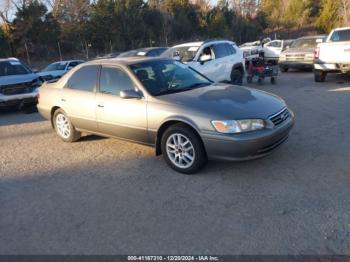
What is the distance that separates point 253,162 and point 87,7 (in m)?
34.4

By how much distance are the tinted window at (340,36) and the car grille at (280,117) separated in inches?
322

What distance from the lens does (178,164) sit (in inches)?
198

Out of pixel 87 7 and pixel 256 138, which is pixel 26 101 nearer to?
pixel 256 138

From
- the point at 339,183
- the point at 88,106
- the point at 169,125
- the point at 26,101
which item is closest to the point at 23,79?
the point at 26,101

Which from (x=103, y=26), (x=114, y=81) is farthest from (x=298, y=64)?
(x=103, y=26)

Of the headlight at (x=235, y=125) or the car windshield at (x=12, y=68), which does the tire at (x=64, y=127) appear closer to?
the headlight at (x=235, y=125)

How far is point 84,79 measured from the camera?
20.9ft

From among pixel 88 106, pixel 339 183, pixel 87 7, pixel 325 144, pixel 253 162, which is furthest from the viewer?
pixel 87 7

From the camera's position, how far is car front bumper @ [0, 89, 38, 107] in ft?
33.8

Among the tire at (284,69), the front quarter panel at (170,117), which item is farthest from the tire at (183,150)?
the tire at (284,69)

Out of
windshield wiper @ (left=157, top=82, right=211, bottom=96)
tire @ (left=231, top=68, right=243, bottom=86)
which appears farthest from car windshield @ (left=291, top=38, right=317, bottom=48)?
windshield wiper @ (left=157, top=82, right=211, bottom=96)

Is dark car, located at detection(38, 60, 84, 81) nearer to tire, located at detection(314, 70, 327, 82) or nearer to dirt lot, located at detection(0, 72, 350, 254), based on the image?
tire, located at detection(314, 70, 327, 82)

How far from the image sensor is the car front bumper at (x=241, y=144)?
449cm

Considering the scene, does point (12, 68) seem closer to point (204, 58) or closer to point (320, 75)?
point (204, 58)
